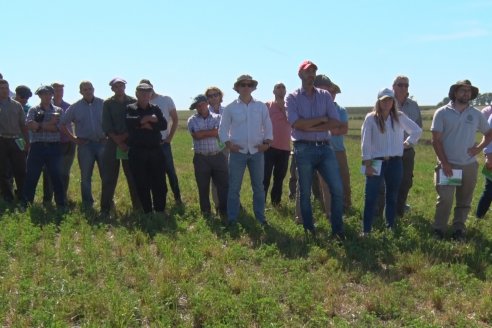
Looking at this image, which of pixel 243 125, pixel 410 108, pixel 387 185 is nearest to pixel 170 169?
pixel 243 125

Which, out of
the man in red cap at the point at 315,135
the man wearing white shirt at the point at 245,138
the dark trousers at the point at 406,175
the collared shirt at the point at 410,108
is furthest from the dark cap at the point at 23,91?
the dark trousers at the point at 406,175

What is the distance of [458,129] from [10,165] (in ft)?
23.9

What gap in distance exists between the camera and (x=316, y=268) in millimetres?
5676

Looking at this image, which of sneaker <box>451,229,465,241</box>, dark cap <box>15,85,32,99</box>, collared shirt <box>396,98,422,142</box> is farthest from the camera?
dark cap <box>15,85,32,99</box>

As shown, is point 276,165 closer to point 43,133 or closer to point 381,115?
point 381,115

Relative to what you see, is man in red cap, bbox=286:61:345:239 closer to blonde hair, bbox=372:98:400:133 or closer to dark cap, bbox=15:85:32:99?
blonde hair, bbox=372:98:400:133

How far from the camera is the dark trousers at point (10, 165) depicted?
8.70 m

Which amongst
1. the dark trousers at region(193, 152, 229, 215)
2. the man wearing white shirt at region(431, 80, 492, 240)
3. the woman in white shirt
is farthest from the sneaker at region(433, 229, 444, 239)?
the dark trousers at region(193, 152, 229, 215)

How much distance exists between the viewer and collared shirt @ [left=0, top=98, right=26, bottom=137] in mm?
8539

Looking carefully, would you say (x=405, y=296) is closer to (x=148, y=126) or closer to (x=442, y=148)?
(x=442, y=148)

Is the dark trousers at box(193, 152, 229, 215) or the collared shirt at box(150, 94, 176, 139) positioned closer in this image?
the dark trousers at box(193, 152, 229, 215)

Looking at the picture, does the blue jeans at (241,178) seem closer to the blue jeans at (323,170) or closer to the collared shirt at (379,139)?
the blue jeans at (323,170)

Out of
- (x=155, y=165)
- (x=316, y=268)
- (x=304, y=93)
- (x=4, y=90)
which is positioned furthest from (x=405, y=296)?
(x=4, y=90)

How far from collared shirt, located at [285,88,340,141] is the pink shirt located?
202 cm
